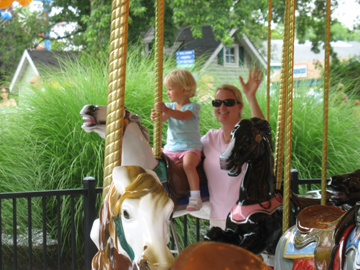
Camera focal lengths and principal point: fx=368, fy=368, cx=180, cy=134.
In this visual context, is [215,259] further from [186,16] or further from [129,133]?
[186,16]

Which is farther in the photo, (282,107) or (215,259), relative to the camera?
(282,107)

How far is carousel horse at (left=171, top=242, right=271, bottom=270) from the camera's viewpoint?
0.48 metres

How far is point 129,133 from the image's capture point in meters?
1.41

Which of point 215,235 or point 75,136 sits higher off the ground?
point 75,136

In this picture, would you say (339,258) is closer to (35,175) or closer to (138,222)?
(138,222)

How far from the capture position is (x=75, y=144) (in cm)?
352

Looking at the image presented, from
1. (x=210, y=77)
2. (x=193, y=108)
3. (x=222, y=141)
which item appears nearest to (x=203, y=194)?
(x=222, y=141)

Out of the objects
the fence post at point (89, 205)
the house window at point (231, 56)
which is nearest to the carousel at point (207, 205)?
the fence post at point (89, 205)

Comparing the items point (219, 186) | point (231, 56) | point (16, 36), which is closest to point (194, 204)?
point (219, 186)

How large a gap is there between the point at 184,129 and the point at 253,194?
680mm

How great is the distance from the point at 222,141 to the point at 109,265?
134 centimetres

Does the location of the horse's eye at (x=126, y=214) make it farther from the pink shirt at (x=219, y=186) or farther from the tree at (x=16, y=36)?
the tree at (x=16, y=36)

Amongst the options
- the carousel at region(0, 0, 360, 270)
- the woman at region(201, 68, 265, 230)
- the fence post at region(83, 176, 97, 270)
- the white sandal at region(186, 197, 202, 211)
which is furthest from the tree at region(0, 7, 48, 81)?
the carousel at region(0, 0, 360, 270)

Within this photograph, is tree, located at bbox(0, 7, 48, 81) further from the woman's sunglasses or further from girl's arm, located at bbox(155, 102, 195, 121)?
the woman's sunglasses
